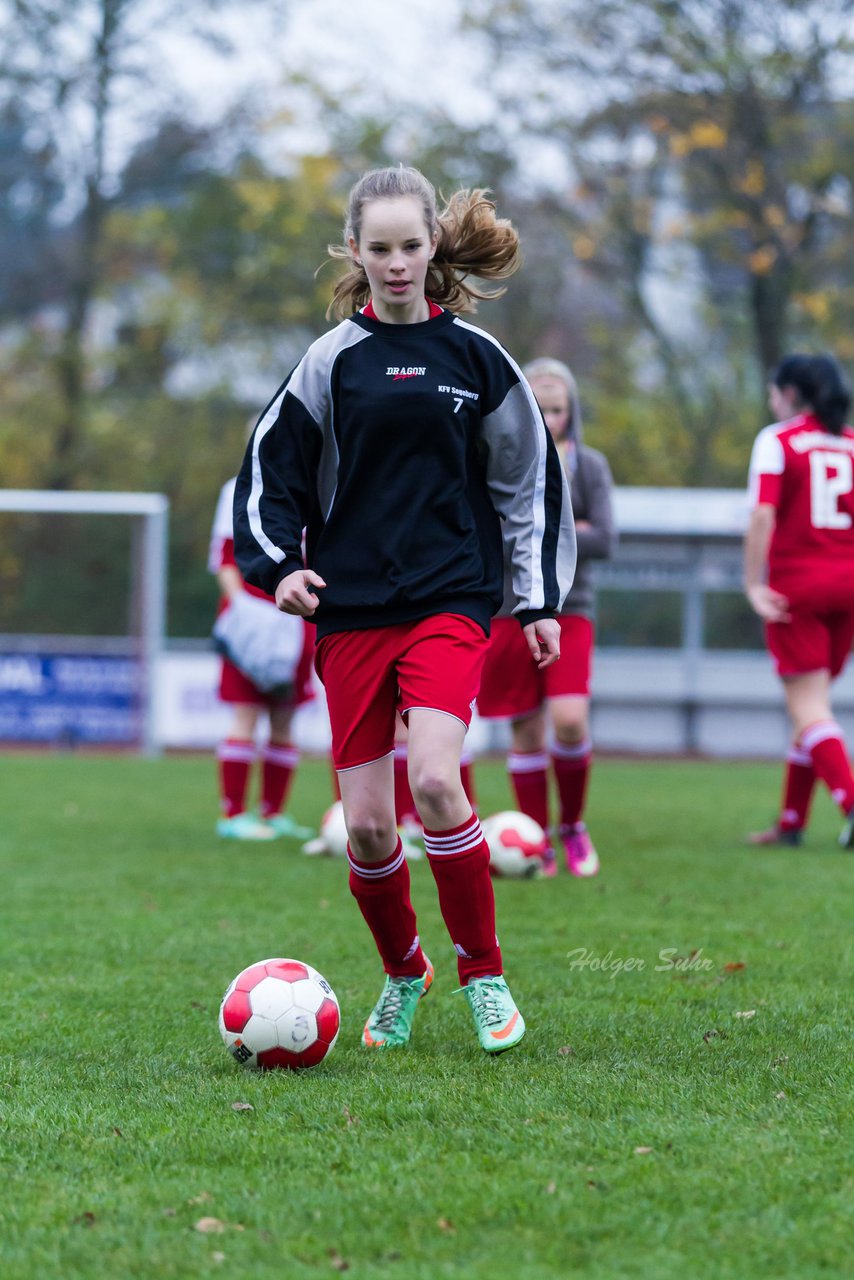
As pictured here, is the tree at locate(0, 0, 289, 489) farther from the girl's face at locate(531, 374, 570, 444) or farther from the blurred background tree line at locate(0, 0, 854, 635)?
the girl's face at locate(531, 374, 570, 444)

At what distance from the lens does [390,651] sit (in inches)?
150

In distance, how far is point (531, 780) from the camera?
296 inches

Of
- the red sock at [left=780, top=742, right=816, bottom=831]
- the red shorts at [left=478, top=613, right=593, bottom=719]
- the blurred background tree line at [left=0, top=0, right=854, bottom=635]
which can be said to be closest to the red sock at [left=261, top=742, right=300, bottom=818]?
the red shorts at [left=478, top=613, right=593, bottom=719]

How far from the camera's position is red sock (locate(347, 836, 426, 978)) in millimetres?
3938

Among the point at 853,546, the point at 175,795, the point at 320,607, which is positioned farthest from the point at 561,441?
the point at 175,795

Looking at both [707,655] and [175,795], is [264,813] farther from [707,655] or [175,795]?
[707,655]

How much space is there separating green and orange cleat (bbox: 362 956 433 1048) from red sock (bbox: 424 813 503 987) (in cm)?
17

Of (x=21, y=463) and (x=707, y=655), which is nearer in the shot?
(x=707, y=655)

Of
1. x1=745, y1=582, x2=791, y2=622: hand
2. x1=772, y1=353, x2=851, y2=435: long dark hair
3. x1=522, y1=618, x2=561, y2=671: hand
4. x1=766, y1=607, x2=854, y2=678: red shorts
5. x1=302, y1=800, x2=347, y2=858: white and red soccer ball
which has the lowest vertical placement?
x1=302, y1=800, x2=347, y2=858: white and red soccer ball

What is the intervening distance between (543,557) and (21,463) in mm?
22866

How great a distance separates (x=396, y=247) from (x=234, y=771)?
17.9ft

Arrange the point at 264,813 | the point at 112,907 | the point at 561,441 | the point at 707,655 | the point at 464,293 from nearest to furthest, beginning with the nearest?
the point at 464,293 < the point at 112,907 < the point at 561,441 < the point at 264,813 < the point at 707,655

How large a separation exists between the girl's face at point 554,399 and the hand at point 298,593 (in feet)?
10.8

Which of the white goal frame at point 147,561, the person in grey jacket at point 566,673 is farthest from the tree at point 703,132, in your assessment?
the person in grey jacket at point 566,673
